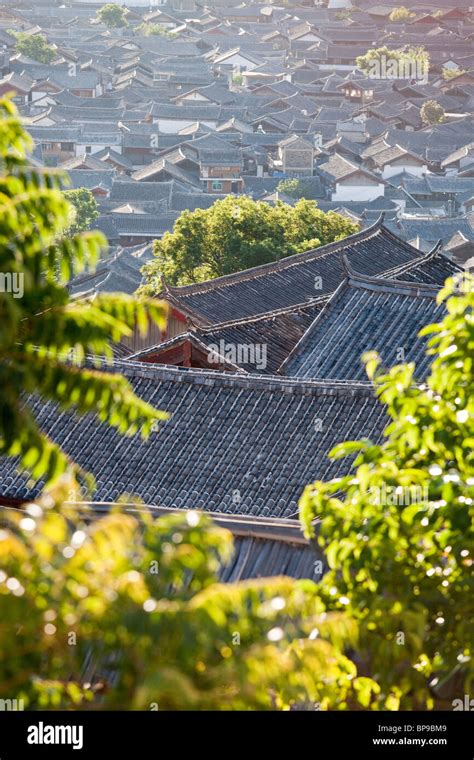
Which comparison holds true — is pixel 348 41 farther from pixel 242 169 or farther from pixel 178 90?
pixel 242 169

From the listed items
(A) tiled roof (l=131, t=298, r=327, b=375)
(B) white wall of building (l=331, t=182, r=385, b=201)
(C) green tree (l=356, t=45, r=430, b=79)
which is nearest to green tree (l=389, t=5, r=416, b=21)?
(C) green tree (l=356, t=45, r=430, b=79)

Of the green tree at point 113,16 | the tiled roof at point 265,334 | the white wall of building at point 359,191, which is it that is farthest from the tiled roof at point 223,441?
the green tree at point 113,16

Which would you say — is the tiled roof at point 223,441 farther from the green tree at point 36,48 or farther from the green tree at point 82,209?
the green tree at point 36,48

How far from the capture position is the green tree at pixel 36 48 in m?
82.7

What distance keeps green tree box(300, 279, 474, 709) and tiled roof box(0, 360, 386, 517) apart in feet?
21.2

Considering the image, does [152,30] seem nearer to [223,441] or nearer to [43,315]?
[223,441]

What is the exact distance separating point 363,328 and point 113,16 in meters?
83.8

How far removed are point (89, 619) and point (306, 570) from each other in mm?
4333

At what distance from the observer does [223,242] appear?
92.4ft

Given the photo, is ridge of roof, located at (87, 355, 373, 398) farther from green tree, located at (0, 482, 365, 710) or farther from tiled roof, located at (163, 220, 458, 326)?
green tree, located at (0, 482, 365, 710)

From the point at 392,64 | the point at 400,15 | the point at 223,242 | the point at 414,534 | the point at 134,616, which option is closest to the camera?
the point at 134,616

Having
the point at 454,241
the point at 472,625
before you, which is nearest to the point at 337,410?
the point at 472,625

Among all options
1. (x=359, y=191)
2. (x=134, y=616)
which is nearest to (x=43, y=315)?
(x=134, y=616)

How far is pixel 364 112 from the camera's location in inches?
2854
